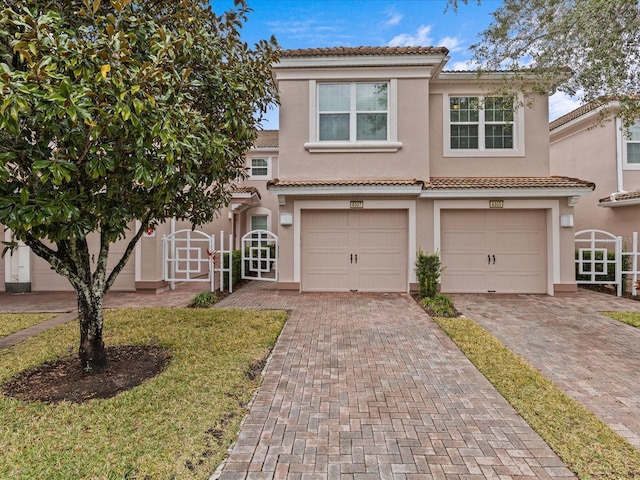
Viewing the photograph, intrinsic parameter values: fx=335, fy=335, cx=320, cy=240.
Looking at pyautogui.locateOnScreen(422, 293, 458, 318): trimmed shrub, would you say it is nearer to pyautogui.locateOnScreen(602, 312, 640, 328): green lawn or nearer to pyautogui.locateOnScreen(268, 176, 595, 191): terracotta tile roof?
pyautogui.locateOnScreen(268, 176, 595, 191): terracotta tile roof

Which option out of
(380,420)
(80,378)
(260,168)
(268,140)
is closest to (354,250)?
(380,420)

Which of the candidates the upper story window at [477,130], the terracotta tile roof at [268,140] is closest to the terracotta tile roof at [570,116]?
the upper story window at [477,130]

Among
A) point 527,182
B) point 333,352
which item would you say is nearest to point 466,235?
point 527,182

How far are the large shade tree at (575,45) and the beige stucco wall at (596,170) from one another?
7.76m

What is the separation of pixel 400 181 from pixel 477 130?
3603 millimetres

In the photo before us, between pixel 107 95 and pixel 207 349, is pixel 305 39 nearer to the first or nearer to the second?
pixel 107 95

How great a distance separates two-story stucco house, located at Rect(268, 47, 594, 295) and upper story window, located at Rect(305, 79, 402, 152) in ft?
0.11

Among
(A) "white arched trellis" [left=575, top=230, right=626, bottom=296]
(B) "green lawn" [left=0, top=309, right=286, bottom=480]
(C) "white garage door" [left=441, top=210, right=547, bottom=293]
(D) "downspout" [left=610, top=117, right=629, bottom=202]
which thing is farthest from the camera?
(D) "downspout" [left=610, top=117, right=629, bottom=202]

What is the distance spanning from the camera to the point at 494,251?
10930mm

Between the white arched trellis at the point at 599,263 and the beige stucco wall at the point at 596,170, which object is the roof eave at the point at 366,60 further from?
the beige stucco wall at the point at 596,170

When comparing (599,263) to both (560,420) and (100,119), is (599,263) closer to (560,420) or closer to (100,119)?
(560,420)

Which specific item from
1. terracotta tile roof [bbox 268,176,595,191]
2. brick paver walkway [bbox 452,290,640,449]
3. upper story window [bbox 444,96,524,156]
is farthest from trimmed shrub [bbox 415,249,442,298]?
upper story window [bbox 444,96,524,156]

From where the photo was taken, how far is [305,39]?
11.1 meters

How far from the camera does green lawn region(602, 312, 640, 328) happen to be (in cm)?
752
